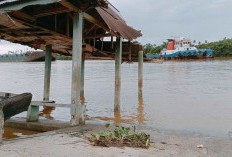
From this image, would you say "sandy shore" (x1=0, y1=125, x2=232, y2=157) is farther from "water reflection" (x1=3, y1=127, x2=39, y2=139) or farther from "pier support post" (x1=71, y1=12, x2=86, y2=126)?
"water reflection" (x1=3, y1=127, x2=39, y2=139)

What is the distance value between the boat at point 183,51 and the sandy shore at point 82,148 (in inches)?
2015

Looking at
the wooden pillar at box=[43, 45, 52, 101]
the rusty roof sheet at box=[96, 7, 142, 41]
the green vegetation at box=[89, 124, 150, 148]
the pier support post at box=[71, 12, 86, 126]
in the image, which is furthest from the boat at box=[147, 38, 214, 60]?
the green vegetation at box=[89, 124, 150, 148]

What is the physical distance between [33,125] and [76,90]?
1.63m

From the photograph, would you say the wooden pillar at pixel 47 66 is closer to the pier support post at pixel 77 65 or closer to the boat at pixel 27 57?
the pier support post at pixel 77 65

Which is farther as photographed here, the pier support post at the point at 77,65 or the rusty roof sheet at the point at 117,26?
the rusty roof sheet at the point at 117,26

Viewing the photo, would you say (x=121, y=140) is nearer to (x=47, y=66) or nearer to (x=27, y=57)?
(x=47, y=66)

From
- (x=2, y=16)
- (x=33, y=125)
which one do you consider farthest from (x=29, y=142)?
(x=2, y=16)

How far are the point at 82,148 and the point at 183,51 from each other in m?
55.7

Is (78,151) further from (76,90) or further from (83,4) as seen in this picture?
(83,4)

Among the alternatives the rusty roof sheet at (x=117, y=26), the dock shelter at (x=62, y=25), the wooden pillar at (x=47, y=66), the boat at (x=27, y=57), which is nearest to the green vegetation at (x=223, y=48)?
the boat at (x=27, y=57)

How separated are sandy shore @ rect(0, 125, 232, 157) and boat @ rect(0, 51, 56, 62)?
56648mm

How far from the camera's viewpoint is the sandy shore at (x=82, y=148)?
3.79 metres

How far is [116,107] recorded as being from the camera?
29.6 feet

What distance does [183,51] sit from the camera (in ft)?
186
